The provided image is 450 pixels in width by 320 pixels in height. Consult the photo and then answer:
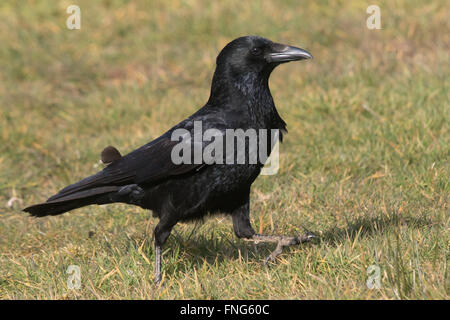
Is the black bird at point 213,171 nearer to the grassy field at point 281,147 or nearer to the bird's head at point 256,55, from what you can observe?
the bird's head at point 256,55

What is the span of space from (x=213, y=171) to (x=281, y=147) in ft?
8.12

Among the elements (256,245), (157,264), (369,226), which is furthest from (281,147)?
(157,264)

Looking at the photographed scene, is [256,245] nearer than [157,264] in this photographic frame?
No

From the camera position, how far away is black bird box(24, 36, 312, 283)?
13.3ft

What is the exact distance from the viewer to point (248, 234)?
4.39 meters

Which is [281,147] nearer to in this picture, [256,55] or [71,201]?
[256,55]

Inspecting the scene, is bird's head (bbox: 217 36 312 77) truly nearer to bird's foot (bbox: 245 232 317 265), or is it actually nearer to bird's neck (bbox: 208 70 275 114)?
bird's neck (bbox: 208 70 275 114)

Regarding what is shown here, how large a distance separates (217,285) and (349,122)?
3.21 meters

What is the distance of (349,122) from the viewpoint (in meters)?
6.51

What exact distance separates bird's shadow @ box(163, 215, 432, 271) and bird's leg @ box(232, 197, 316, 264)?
3.1 inches

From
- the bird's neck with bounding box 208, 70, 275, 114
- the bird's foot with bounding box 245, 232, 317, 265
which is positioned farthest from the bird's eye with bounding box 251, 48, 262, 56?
the bird's foot with bounding box 245, 232, 317, 265

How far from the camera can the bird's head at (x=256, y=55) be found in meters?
4.23

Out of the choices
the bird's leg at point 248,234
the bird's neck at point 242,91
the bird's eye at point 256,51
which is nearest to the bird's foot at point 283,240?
the bird's leg at point 248,234
